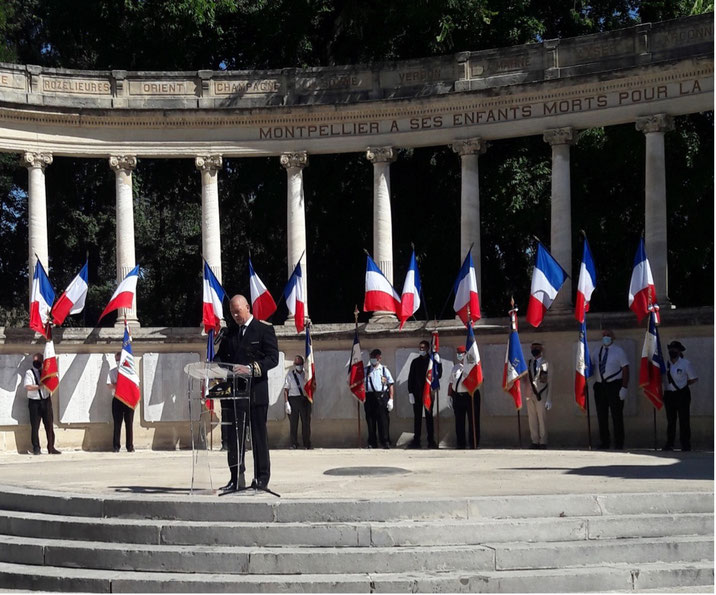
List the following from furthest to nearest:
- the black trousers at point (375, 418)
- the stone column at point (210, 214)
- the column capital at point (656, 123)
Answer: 1. the stone column at point (210, 214)
2. the column capital at point (656, 123)
3. the black trousers at point (375, 418)

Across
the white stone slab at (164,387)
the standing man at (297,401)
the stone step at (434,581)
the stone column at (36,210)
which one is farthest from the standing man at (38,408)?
the stone step at (434,581)

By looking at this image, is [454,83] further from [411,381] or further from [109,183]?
[109,183]

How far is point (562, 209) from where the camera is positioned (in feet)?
109

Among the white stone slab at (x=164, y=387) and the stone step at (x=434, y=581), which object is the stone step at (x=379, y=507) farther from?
the white stone slab at (x=164, y=387)

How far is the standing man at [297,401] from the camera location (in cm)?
3244

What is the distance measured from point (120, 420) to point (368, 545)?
1929 centimetres

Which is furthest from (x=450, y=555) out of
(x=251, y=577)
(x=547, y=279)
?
(x=547, y=279)

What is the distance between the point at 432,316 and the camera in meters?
41.1

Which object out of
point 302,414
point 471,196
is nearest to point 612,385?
point 471,196

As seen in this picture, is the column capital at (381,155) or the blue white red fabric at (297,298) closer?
the blue white red fabric at (297,298)

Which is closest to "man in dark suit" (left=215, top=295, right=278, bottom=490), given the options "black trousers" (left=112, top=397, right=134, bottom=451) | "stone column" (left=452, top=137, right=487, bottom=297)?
"black trousers" (left=112, top=397, right=134, bottom=451)

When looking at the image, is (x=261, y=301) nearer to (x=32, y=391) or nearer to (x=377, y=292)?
(x=377, y=292)

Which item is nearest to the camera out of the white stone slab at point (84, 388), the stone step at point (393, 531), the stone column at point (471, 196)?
the stone step at point (393, 531)

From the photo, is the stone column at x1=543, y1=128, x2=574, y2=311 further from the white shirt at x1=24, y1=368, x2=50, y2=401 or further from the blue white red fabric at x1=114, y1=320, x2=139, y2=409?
the white shirt at x1=24, y1=368, x2=50, y2=401
